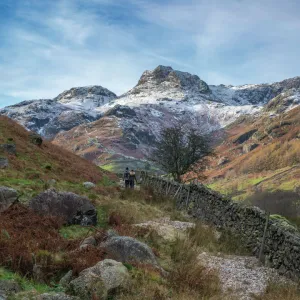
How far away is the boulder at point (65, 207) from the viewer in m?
13.1

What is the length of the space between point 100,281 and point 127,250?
242 cm

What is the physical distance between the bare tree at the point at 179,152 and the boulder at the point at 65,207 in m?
31.6

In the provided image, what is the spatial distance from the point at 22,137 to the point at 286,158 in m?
175

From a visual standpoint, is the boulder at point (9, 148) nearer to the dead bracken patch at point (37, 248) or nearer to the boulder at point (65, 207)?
the boulder at point (65, 207)

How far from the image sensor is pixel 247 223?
17000 millimetres

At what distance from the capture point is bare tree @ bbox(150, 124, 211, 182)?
4610 centimetres

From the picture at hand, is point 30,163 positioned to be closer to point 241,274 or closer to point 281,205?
point 241,274

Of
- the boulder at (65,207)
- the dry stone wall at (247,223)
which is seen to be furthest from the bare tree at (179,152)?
the boulder at (65,207)

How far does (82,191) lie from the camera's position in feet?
72.3

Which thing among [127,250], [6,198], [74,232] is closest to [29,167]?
[6,198]

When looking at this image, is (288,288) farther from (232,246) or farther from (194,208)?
(194,208)

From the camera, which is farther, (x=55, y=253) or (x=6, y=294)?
(x=55, y=253)

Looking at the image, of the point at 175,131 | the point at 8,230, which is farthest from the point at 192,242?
the point at 175,131

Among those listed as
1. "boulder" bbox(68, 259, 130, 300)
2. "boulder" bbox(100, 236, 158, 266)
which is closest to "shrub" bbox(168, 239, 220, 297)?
"boulder" bbox(100, 236, 158, 266)
